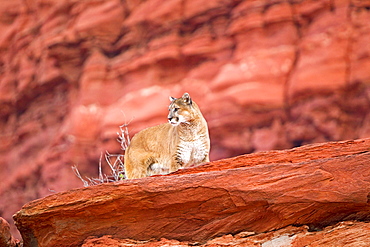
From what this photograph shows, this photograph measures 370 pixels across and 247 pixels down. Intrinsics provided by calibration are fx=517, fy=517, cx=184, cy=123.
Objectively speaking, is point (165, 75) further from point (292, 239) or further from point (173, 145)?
point (292, 239)

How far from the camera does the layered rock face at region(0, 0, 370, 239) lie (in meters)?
16.2

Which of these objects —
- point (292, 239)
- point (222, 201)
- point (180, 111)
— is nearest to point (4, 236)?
point (222, 201)

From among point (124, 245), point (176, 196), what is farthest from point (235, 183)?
point (124, 245)

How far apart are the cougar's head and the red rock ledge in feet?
7.08

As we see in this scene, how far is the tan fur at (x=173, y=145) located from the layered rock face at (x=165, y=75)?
23.7ft

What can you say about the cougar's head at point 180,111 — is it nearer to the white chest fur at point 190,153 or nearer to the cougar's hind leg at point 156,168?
the white chest fur at point 190,153

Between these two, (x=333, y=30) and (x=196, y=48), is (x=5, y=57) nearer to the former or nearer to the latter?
(x=196, y=48)

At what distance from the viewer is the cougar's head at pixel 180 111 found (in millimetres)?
9242

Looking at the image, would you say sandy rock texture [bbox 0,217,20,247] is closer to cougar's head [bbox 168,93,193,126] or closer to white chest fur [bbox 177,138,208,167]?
white chest fur [bbox 177,138,208,167]

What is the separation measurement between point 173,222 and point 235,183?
3.16ft

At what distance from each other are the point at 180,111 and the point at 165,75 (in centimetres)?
1006

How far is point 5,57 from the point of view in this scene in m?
22.9

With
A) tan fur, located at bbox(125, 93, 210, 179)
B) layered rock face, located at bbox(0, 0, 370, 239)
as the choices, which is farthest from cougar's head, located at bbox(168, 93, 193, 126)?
layered rock face, located at bbox(0, 0, 370, 239)

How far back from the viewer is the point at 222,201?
6527mm
